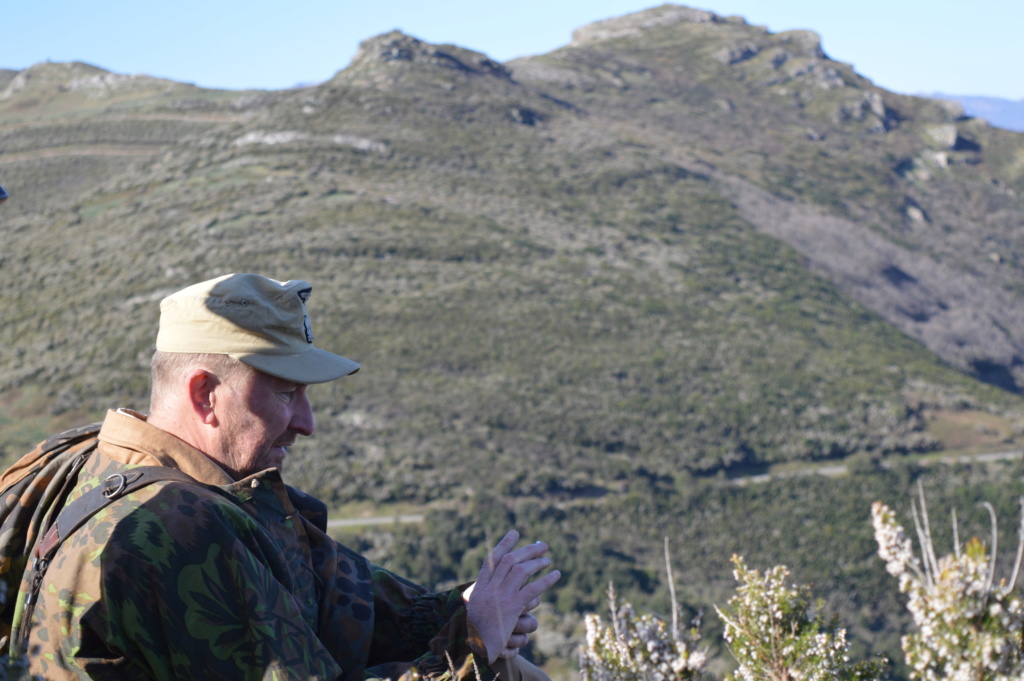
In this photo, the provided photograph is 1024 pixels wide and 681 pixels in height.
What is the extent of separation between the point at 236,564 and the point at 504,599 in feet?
2.30

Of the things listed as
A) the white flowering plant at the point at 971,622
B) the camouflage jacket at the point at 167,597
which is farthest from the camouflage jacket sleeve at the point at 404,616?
the white flowering plant at the point at 971,622

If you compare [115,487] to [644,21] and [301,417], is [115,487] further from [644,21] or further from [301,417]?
[644,21]

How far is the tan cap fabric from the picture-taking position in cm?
190

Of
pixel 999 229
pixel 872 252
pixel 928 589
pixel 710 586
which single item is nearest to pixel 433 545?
pixel 710 586

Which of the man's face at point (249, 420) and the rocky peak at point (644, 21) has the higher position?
the rocky peak at point (644, 21)

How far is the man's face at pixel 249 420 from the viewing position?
6.30ft

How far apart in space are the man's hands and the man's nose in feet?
1.87

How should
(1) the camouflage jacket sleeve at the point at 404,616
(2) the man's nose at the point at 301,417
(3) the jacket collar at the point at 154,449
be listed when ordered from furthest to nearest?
(1) the camouflage jacket sleeve at the point at 404,616 → (2) the man's nose at the point at 301,417 → (3) the jacket collar at the point at 154,449

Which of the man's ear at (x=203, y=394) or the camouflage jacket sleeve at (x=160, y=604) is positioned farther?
the man's ear at (x=203, y=394)

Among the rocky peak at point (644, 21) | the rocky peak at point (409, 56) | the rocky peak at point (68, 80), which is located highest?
the rocky peak at point (644, 21)

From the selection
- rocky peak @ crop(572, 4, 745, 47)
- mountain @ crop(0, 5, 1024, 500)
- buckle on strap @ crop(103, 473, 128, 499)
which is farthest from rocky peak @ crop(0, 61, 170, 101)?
buckle on strap @ crop(103, 473, 128, 499)

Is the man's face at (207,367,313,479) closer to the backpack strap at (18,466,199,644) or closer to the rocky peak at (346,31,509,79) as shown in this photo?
the backpack strap at (18,466,199,644)

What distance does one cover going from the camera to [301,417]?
81.7 inches

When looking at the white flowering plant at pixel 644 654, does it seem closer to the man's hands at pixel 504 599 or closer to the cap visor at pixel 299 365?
the man's hands at pixel 504 599
